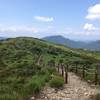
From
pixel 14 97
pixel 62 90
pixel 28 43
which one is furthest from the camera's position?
pixel 28 43

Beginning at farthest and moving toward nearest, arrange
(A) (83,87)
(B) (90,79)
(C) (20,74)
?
1. (C) (20,74)
2. (B) (90,79)
3. (A) (83,87)

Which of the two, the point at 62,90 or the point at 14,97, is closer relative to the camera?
the point at 14,97

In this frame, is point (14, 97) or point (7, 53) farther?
point (7, 53)

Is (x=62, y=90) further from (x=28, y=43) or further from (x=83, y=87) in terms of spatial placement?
(x=28, y=43)

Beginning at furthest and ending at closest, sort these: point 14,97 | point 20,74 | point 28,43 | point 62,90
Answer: point 28,43 < point 20,74 < point 62,90 < point 14,97

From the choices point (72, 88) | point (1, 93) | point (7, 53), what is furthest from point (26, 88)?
point (7, 53)

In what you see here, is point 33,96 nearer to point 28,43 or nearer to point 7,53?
point 7,53

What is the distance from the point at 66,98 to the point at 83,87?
4138 millimetres

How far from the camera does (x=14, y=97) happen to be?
15.0 meters

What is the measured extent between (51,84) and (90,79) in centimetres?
514

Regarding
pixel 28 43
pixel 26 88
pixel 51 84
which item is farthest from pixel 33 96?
pixel 28 43

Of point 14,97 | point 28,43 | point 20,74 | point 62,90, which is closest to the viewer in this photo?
point 14,97

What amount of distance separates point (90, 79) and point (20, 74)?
655cm

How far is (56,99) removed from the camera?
17.0 meters
